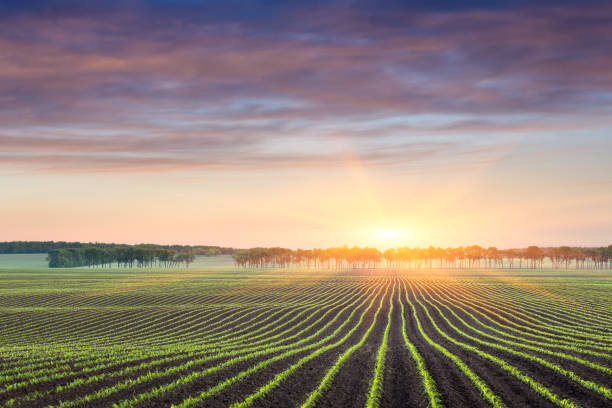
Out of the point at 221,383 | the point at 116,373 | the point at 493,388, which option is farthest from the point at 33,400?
the point at 493,388

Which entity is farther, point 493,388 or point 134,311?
point 134,311

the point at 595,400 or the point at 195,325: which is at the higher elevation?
the point at 595,400

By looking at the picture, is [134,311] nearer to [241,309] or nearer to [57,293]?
[241,309]

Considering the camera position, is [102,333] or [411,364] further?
[102,333]

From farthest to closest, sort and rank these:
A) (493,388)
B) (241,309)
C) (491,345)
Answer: (241,309)
(491,345)
(493,388)

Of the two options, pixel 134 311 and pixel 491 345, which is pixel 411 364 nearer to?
pixel 491 345

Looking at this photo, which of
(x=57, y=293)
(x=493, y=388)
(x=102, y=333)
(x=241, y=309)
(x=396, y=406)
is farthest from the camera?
(x=57, y=293)

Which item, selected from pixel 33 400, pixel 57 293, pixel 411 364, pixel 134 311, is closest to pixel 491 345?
→ pixel 411 364

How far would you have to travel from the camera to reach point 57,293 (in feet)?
256

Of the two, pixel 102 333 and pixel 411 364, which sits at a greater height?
pixel 411 364

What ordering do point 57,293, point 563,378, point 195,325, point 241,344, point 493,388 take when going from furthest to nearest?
point 57,293 → point 195,325 → point 241,344 → point 563,378 → point 493,388

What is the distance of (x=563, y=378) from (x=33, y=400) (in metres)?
22.2

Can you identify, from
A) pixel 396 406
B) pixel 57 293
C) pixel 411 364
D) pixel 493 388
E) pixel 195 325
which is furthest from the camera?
pixel 57 293

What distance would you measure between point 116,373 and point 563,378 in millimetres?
20382
